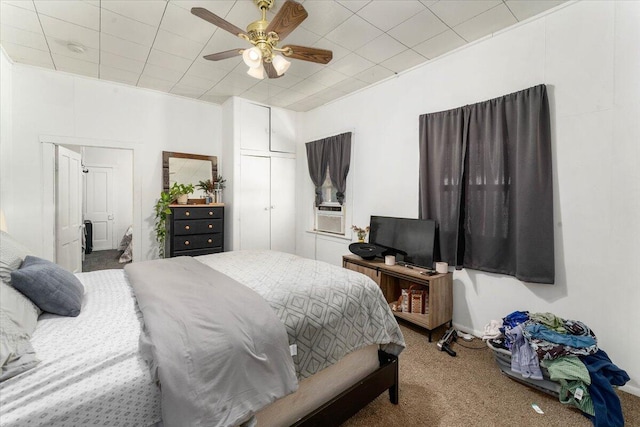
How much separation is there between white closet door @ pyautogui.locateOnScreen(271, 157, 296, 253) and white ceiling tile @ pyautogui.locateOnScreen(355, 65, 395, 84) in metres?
1.95

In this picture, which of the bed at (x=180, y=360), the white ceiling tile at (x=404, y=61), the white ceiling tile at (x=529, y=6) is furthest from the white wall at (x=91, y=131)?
the white ceiling tile at (x=529, y=6)

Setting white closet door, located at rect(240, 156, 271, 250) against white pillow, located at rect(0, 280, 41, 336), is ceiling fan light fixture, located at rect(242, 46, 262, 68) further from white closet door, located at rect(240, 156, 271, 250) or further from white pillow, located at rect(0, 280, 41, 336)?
white closet door, located at rect(240, 156, 271, 250)

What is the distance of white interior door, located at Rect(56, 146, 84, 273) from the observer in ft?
11.6

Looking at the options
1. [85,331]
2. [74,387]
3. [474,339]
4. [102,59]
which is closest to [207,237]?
[102,59]

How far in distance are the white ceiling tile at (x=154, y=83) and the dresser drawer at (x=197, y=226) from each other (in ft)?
6.02

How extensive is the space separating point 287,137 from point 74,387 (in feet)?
14.5

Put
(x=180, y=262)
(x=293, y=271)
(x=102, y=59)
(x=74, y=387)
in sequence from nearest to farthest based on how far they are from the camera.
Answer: (x=74, y=387)
(x=293, y=271)
(x=180, y=262)
(x=102, y=59)

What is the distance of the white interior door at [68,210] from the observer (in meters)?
3.54

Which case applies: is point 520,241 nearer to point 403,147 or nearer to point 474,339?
point 474,339

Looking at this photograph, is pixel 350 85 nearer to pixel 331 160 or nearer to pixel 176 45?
pixel 331 160

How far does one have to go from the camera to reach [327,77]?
353 centimetres

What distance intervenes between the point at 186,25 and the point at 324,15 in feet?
3.99

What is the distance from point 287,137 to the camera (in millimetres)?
4918

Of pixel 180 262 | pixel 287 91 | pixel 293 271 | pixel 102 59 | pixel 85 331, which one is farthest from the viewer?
pixel 287 91
